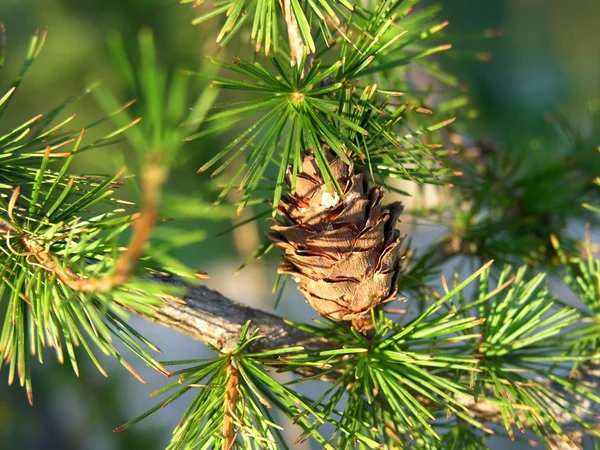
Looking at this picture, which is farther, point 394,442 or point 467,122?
point 467,122

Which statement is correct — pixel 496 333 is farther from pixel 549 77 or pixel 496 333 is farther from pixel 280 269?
pixel 549 77

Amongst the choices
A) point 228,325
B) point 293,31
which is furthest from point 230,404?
point 293,31

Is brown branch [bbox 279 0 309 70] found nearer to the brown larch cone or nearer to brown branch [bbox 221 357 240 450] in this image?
the brown larch cone

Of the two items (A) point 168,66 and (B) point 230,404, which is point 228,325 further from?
(A) point 168,66

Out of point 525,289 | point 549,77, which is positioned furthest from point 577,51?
point 525,289

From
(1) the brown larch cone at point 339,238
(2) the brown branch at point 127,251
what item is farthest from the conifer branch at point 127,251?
(1) the brown larch cone at point 339,238

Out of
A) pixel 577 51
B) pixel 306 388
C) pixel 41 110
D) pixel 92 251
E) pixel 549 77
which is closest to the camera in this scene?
pixel 92 251

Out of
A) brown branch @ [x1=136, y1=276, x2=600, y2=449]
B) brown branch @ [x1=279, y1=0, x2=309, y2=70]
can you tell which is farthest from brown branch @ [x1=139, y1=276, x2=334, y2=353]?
brown branch @ [x1=279, y1=0, x2=309, y2=70]

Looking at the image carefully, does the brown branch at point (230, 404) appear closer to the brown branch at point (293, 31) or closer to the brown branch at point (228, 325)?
the brown branch at point (228, 325)
